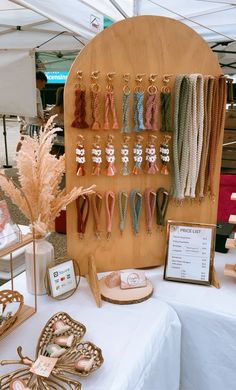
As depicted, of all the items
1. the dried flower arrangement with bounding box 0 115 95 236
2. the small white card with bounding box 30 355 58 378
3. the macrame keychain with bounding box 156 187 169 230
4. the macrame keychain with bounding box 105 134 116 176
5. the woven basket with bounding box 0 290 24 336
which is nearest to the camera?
the small white card with bounding box 30 355 58 378

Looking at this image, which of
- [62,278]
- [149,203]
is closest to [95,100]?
[149,203]

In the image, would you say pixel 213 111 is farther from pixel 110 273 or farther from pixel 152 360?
pixel 152 360

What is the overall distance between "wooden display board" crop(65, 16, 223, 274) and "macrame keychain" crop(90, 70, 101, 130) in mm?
17

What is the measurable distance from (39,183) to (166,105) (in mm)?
466

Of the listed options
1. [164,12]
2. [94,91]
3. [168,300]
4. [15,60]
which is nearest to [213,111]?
[94,91]

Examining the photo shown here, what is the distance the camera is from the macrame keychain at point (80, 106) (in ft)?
Answer: 3.50

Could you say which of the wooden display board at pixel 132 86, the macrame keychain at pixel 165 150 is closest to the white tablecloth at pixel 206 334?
the wooden display board at pixel 132 86

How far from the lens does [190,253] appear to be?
1160mm

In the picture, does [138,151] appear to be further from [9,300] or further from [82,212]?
[9,300]

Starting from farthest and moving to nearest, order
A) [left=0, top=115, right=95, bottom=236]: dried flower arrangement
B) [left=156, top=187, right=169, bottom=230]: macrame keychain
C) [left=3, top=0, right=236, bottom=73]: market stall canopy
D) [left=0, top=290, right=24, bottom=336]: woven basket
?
[left=3, top=0, right=236, bottom=73]: market stall canopy → [left=156, top=187, right=169, bottom=230]: macrame keychain → [left=0, top=115, right=95, bottom=236]: dried flower arrangement → [left=0, top=290, right=24, bottom=336]: woven basket

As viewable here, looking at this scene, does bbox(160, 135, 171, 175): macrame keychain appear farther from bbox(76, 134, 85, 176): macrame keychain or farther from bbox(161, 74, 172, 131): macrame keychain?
bbox(76, 134, 85, 176): macrame keychain

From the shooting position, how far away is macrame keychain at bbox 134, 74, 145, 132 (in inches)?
43.7

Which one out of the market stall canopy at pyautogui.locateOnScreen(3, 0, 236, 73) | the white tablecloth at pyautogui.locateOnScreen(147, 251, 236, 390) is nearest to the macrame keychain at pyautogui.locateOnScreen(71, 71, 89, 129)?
the white tablecloth at pyautogui.locateOnScreen(147, 251, 236, 390)

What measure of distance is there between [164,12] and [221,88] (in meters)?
3.17
